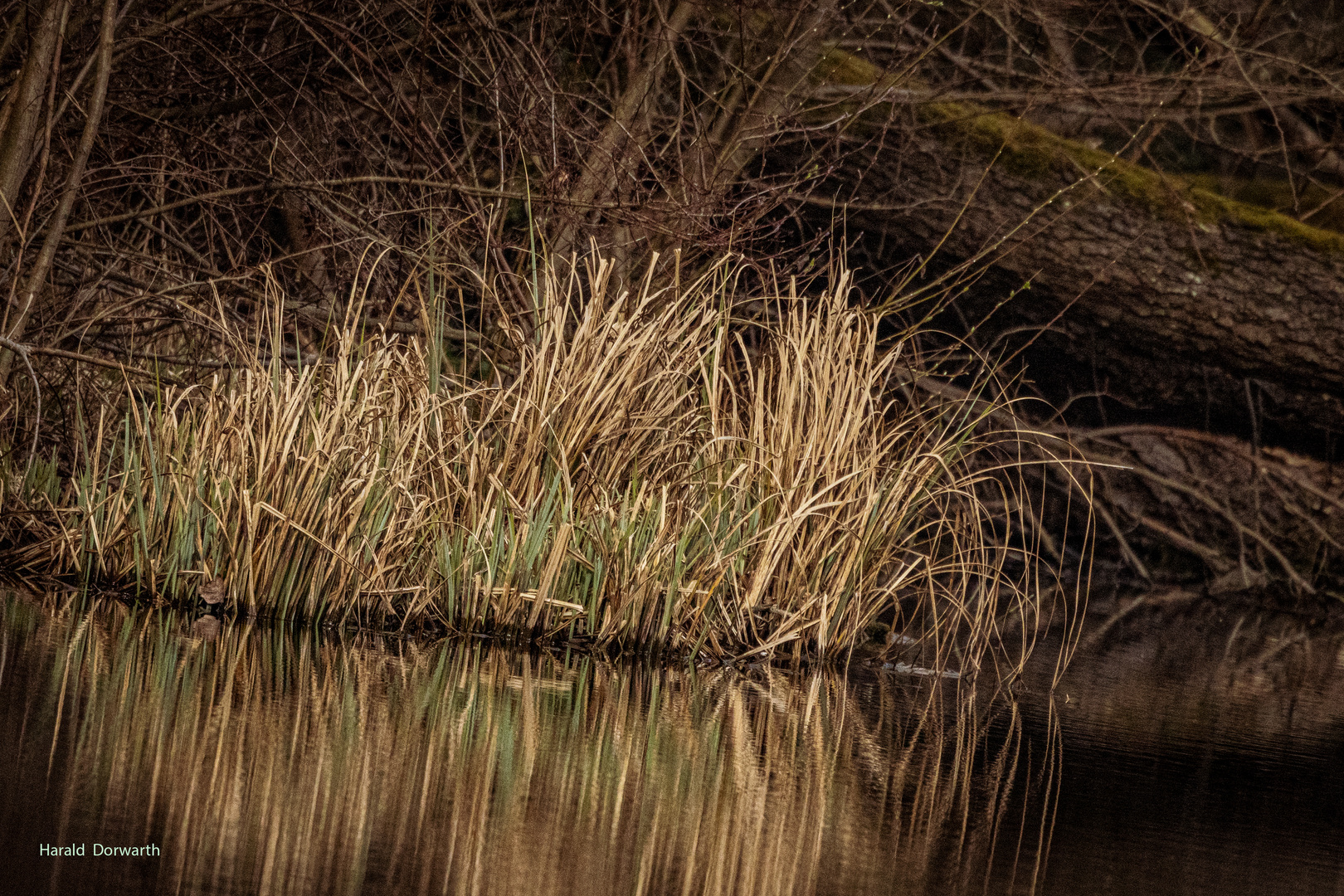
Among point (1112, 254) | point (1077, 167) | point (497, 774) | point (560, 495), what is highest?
point (1077, 167)

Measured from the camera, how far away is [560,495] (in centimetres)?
439

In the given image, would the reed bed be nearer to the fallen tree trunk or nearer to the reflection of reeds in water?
the reflection of reeds in water

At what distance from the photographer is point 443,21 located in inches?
253

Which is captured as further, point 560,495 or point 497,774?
point 560,495

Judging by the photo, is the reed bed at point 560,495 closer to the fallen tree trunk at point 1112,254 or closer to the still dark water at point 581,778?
the still dark water at point 581,778

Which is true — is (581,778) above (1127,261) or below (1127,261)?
below

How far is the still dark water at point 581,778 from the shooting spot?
2061mm

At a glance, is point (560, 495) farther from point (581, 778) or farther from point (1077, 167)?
point (1077, 167)

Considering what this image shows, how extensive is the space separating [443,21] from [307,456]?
280 cm

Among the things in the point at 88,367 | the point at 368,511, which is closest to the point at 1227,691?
the point at 368,511

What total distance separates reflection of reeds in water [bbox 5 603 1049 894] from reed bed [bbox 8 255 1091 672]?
0.32 meters

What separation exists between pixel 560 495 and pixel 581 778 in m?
1.77

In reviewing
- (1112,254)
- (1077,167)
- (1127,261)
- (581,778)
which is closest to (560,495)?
(581,778)

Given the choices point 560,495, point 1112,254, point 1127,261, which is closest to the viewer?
point 560,495
